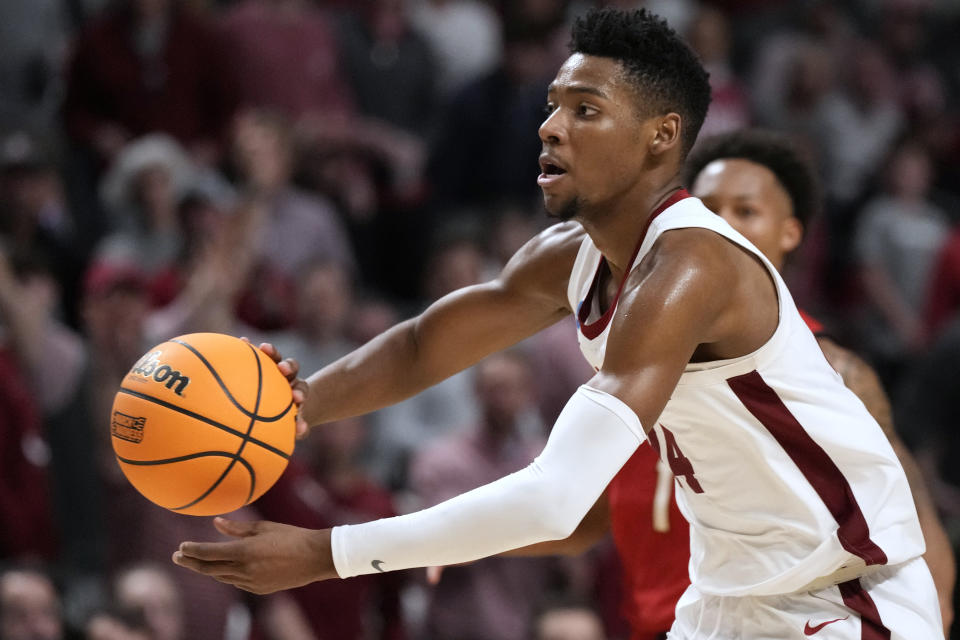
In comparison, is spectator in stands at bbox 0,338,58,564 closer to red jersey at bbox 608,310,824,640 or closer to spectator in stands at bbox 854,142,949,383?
red jersey at bbox 608,310,824,640

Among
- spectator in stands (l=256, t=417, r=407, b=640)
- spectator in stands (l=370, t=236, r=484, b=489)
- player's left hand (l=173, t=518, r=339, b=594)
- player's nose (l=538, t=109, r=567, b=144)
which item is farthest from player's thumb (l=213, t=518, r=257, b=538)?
spectator in stands (l=370, t=236, r=484, b=489)

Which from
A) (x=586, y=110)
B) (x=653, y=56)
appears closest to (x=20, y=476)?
(x=586, y=110)

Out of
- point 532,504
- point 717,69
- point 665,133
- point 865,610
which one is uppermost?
point 717,69

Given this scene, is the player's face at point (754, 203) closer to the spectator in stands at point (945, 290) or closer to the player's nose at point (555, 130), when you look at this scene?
the player's nose at point (555, 130)

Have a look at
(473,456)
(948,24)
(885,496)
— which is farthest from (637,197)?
(948,24)

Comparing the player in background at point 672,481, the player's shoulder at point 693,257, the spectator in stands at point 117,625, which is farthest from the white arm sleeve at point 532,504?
the spectator in stands at point 117,625

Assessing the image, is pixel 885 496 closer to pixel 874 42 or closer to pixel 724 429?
pixel 724 429

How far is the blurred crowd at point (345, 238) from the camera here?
6059mm

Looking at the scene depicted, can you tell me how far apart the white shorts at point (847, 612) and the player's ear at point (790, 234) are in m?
1.20

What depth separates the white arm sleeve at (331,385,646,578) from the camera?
2.66 metres

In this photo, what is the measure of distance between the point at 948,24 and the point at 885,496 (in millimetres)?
9066

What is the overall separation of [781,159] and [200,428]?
82.3 inches

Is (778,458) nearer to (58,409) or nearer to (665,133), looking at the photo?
(665,133)

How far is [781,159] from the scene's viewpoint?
13.7ft
